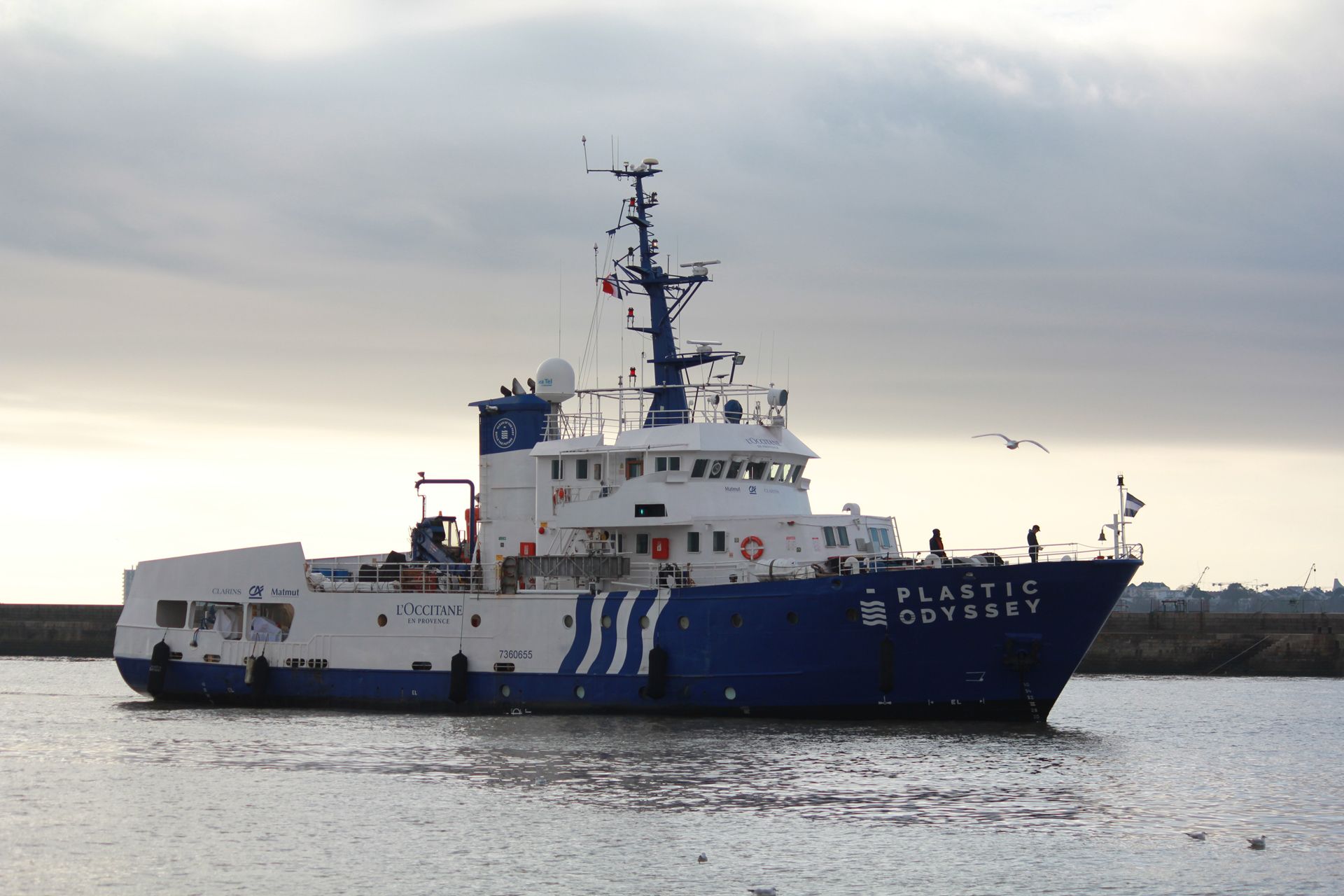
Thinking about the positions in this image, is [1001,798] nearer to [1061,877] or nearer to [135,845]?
[1061,877]

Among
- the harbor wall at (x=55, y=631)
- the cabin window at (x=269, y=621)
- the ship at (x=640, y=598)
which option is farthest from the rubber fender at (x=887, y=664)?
the harbor wall at (x=55, y=631)

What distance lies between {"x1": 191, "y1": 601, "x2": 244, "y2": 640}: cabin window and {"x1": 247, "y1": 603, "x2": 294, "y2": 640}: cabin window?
97cm

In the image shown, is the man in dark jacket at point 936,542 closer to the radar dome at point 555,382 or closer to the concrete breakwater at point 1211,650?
the radar dome at point 555,382

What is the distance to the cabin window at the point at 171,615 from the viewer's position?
38.5 m

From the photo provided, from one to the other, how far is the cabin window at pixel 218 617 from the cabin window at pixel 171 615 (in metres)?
0.47

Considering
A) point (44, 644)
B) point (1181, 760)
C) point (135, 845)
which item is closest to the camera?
point (135, 845)

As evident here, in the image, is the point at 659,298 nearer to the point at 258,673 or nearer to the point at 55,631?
the point at 258,673

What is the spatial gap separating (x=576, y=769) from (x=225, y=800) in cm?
567

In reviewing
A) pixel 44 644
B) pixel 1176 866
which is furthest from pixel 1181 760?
pixel 44 644

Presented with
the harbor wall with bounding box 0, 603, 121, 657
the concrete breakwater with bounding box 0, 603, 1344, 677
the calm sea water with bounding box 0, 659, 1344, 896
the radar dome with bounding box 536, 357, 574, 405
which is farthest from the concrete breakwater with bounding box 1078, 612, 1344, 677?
the harbor wall with bounding box 0, 603, 121, 657

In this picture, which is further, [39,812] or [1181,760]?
[1181,760]

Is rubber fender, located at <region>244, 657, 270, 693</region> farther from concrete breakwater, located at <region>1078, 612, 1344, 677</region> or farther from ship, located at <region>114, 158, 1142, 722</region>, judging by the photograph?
concrete breakwater, located at <region>1078, 612, 1344, 677</region>

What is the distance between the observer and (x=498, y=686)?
33.4 metres

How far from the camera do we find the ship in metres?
30.0
